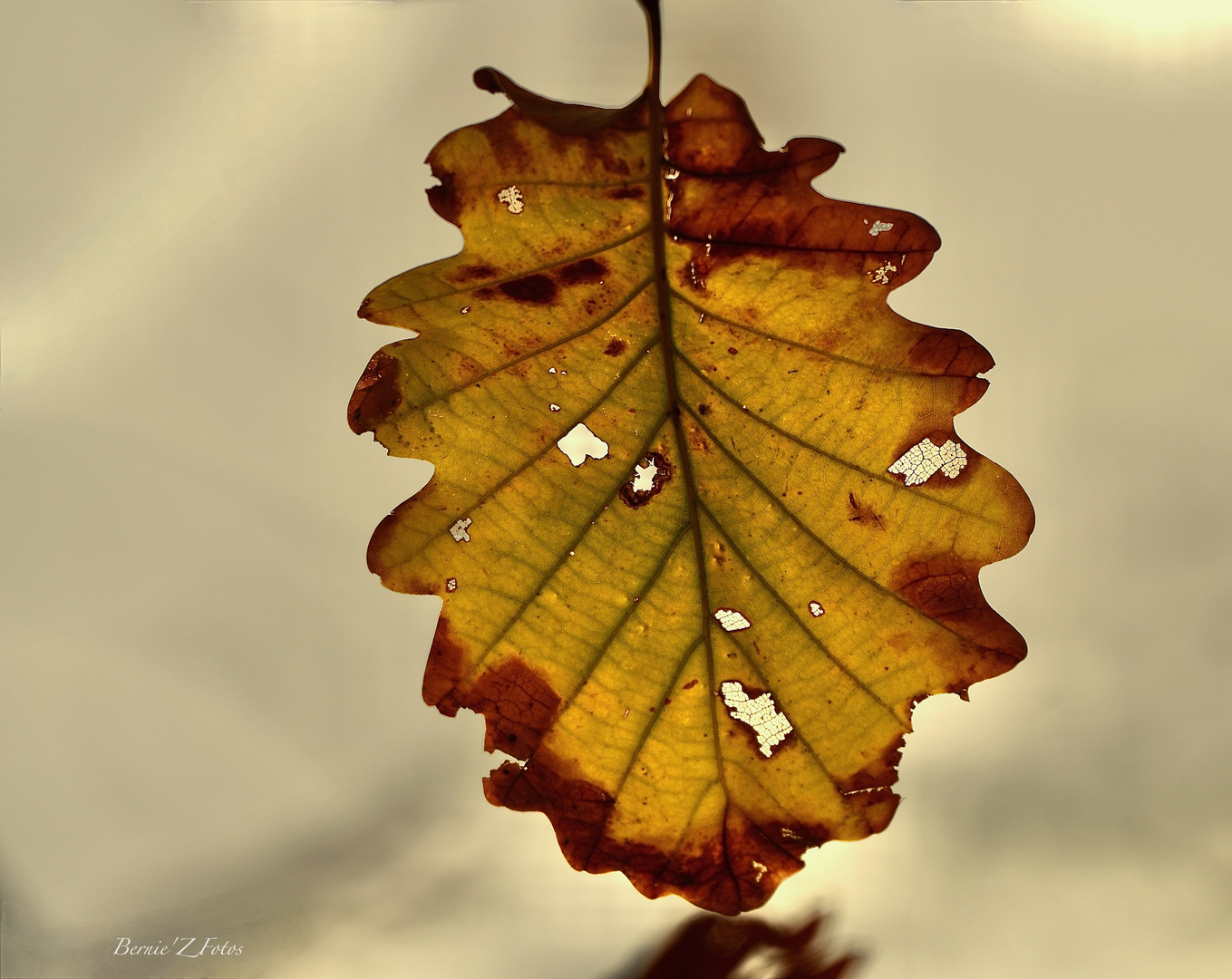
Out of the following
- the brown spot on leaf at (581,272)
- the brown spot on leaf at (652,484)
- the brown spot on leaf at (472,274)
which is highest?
the brown spot on leaf at (472,274)

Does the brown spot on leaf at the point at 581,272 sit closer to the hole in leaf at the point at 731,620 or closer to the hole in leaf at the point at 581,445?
the hole in leaf at the point at 581,445

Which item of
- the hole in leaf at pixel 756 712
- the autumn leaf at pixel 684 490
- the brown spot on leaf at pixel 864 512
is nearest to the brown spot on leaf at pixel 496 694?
the autumn leaf at pixel 684 490

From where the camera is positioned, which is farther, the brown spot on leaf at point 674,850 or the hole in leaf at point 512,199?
the brown spot on leaf at point 674,850

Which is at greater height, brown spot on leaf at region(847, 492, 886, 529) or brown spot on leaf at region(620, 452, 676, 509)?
brown spot on leaf at region(620, 452, 676, 509)

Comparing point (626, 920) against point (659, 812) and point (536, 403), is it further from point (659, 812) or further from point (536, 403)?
point (536, 403)

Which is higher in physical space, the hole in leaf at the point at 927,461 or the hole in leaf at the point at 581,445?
the hole in leaf at the point at 581,445

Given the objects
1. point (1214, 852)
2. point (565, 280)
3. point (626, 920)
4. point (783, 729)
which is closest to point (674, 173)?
point (565, 280)

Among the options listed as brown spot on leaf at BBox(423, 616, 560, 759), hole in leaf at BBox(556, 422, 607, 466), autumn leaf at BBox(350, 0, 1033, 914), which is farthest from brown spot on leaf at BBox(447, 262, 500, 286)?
brown spot on leaf at BBox(423, 616, 560, 759)

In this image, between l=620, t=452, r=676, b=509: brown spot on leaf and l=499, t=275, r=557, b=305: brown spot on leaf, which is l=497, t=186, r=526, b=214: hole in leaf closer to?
l=499, t=275, r=557, b=305: brown spot on leaf
